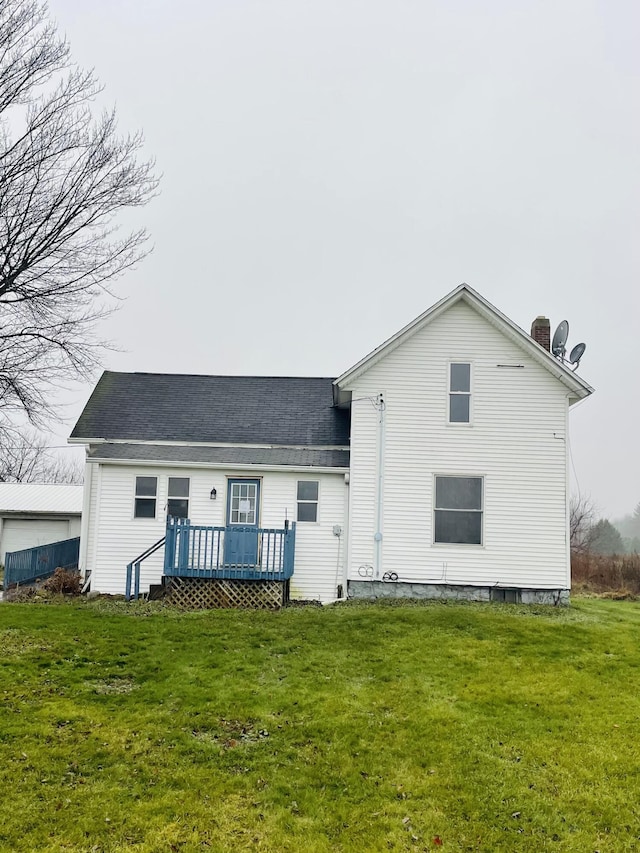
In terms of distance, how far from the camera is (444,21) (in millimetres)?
25188

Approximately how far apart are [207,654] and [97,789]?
432 cm

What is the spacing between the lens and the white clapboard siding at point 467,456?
14.7 m

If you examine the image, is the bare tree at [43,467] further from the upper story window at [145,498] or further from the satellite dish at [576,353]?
the satellite dish at [576,353]

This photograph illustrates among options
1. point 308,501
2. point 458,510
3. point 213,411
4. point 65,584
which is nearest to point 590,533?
point 458,510

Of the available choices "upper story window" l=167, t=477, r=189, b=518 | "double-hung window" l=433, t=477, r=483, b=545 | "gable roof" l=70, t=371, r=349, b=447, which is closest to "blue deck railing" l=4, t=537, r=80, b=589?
"gable roof" l=70, t=371, r=349, b=447

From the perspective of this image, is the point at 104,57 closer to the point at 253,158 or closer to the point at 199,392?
the point at 199,392

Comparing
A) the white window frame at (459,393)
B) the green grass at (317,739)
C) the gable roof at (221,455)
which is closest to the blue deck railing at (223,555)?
the gable roof at (221,455)

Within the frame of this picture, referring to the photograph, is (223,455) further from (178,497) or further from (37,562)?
(37,562)

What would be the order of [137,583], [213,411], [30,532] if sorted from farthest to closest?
[30,532] < [213,411] < [137,583]

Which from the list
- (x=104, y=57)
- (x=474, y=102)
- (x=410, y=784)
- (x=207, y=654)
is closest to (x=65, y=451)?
(x=474, y=102)

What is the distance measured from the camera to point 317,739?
6.70m

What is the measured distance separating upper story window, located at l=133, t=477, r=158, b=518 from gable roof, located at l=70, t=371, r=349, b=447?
134 cm

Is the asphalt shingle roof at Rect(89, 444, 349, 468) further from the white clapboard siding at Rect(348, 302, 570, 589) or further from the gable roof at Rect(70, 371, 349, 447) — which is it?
the white clapboard siding at Rect(348, 302, 570, 589)

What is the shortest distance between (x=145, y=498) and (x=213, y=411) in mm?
3451
